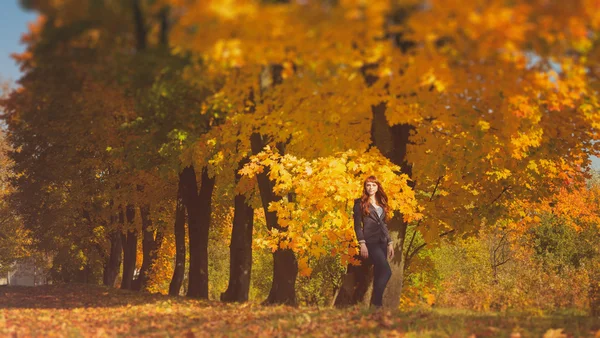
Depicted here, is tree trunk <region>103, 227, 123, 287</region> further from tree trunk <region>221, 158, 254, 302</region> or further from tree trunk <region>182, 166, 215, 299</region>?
tree trunk <region>221, 158, 254, 302</region>

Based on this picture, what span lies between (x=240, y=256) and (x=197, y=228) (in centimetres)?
229

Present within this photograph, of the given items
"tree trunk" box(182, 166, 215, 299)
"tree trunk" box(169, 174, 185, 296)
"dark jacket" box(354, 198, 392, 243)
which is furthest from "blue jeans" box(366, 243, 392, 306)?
"tree trunk" box(169, 174, 185, 296)

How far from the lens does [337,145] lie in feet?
43.8

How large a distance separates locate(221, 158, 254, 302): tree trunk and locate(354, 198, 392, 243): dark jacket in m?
6.77

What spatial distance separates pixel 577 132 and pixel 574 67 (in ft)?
21.7

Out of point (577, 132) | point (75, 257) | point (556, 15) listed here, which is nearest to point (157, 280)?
point (75, 257)

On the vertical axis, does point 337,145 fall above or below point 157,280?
above

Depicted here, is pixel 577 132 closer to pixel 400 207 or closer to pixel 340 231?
pixel 400 207

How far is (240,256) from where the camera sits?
60.1ft

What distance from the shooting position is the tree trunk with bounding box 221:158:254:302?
59.3 ft

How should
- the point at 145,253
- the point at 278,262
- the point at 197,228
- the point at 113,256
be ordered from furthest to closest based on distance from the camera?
1. the point at 113,256
2. the point at 145,253
3. the point at 197,228
4. the point at 278,262

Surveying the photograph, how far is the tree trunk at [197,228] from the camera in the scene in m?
19.8

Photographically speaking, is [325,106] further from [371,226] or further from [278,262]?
[278,262]

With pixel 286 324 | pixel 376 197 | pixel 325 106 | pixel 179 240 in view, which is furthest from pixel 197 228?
pixel 286 324
